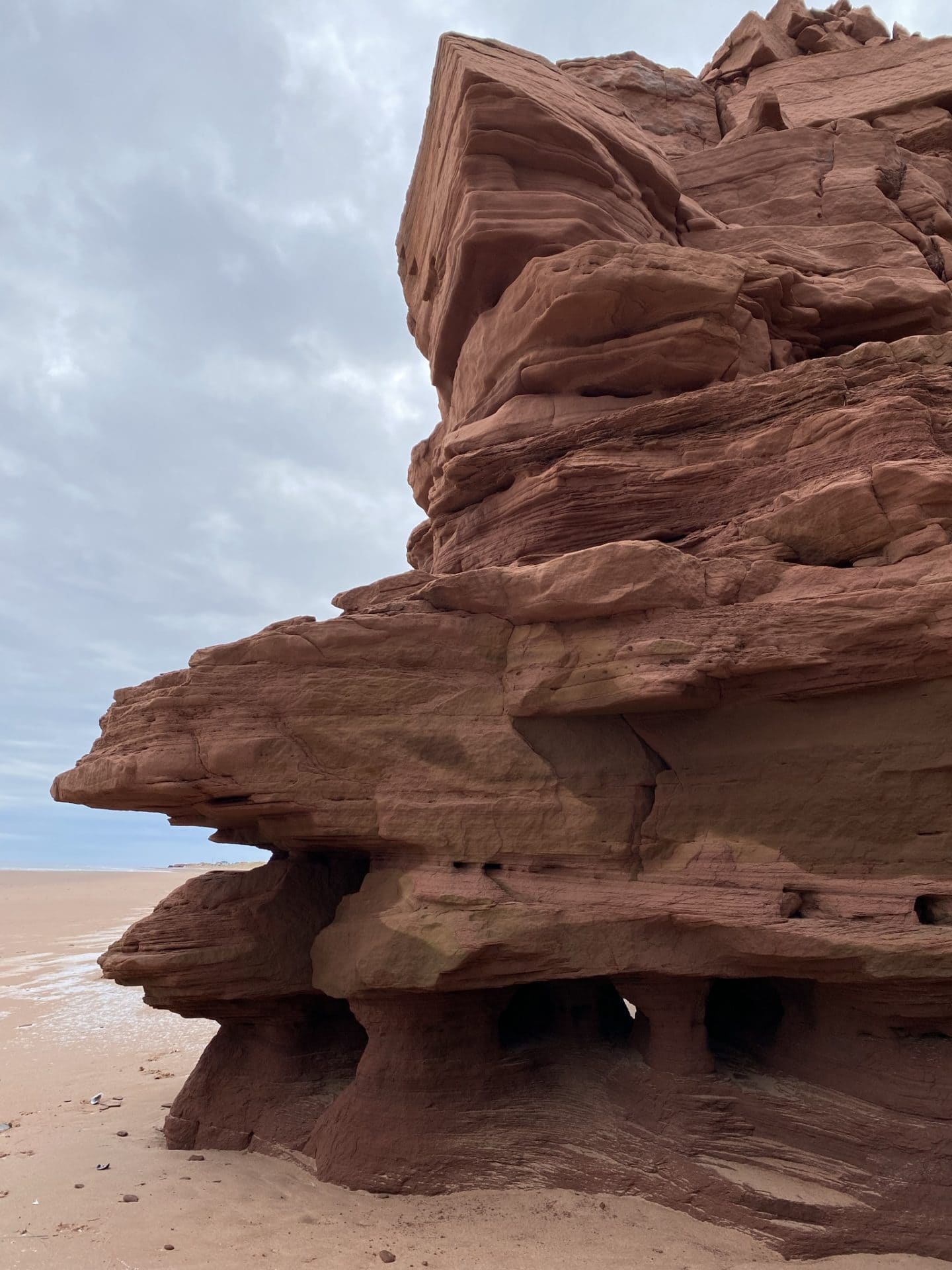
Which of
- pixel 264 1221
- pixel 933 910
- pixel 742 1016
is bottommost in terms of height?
pixel 264 1221

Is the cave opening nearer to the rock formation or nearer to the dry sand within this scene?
the rock formation

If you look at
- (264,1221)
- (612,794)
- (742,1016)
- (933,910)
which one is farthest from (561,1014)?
(933,910)

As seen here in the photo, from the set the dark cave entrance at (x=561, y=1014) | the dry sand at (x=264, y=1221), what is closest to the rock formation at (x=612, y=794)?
the dark cave entrance at (x=561, y=1014)

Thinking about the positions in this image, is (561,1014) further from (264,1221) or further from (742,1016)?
(264,1221)

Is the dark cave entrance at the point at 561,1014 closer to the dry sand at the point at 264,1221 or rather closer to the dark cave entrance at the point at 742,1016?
the dark cave entrance at the point at 742,1016

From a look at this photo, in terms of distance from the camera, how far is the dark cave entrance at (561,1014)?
874 cm

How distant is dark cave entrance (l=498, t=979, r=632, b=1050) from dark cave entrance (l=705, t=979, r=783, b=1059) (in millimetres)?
1027

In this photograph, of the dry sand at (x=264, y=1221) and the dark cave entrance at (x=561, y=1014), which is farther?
the dark cave entrance at (x=561, y=1014)

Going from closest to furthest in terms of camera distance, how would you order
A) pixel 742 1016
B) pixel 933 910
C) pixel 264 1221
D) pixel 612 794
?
pixel 933 910
pixel 264 1221
pixel 612 794
pixel 742 1016

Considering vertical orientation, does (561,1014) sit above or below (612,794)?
below

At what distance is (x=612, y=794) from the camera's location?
307 inches

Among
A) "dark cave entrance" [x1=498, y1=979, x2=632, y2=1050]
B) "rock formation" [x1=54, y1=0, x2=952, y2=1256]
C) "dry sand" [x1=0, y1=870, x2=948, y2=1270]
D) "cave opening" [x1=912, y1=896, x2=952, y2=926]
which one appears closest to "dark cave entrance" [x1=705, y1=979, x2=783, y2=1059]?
"rock formation" [x1=54, y1=0, x2=952, y2=1256]

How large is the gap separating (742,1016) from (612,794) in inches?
128

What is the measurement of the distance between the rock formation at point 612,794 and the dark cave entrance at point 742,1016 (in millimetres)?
44
